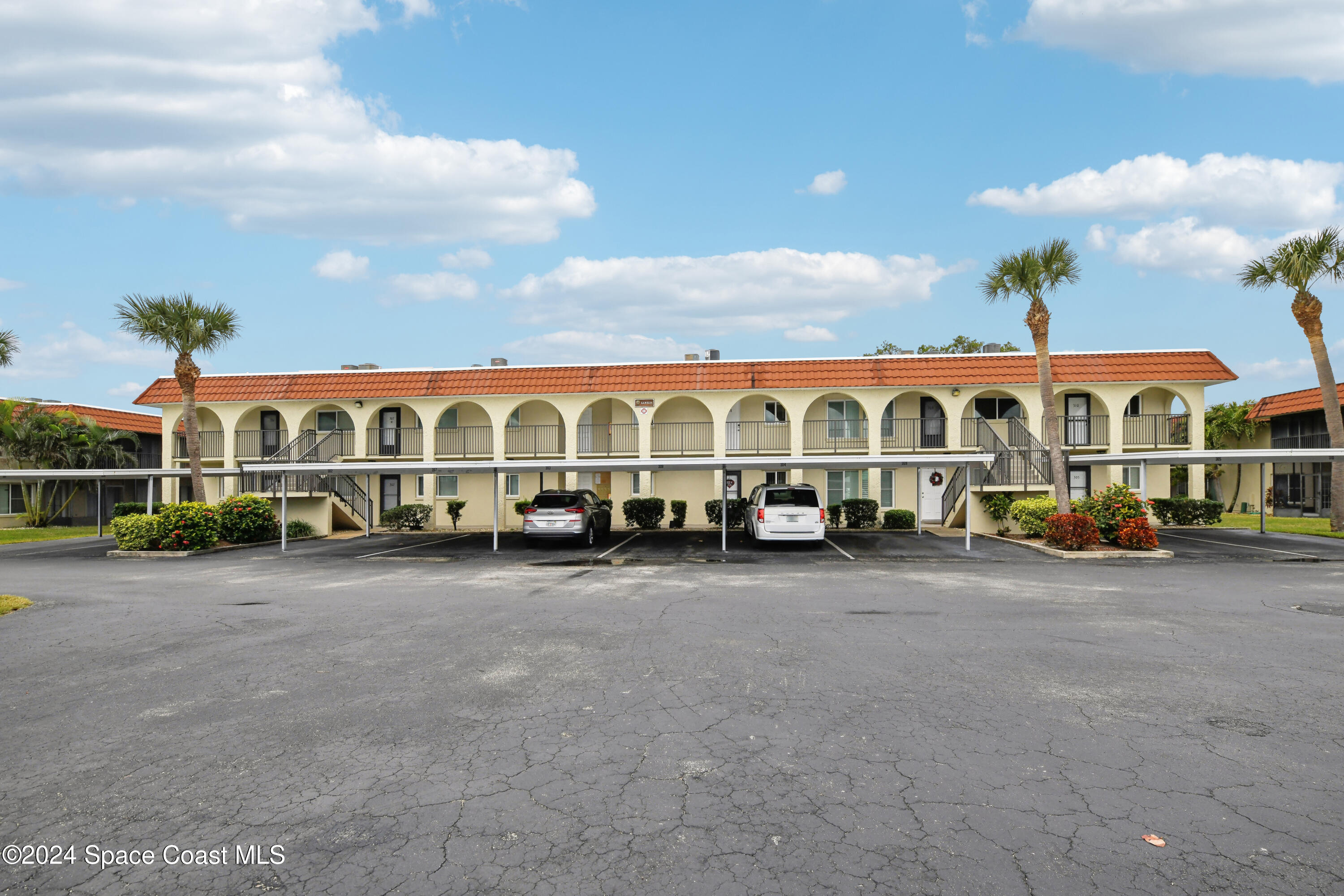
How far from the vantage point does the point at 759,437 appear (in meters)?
30.0

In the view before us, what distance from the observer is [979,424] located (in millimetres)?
28281

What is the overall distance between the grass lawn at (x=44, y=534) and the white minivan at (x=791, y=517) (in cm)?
2445

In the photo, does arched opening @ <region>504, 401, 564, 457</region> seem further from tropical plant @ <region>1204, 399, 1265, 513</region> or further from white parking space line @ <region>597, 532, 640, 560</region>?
tropical plant @ <region>1204, 399, 1265, 513</region>

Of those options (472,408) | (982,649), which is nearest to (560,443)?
(472,408)

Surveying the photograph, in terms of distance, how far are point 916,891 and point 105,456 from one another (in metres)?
40.4

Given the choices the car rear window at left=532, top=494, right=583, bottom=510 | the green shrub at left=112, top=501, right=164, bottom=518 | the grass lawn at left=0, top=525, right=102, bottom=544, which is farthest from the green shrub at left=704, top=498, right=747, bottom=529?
the grass lawn at left=0, top=525, right=102, bottom=544

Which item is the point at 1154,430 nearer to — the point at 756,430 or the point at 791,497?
the point at 756,430

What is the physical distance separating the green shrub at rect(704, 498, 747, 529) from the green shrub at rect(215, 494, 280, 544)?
14807mm

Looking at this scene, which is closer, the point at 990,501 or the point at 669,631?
the point at 669,631

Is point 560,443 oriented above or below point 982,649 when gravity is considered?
above

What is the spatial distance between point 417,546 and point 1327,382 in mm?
30172

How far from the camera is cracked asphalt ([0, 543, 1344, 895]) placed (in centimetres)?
372

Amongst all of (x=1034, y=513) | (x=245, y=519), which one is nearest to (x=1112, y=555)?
(x=1034, y=513)

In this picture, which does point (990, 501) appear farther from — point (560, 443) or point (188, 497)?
point (188, 497)
